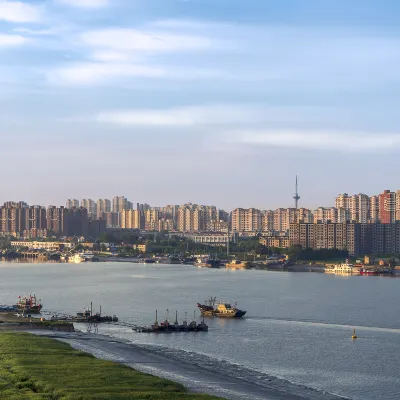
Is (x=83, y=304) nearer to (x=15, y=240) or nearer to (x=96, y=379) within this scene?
(x=96, y=379)

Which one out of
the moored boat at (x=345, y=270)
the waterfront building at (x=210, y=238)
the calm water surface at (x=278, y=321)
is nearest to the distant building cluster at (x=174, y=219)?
the waterfront building at (x=210, y=238)

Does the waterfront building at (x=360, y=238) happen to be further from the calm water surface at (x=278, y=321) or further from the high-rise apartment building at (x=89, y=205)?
the high-rise apartment building at (x=89, y=205)

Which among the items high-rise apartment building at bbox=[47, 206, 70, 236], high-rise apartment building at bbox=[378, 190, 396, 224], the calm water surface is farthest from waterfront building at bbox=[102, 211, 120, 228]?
the calm water surface

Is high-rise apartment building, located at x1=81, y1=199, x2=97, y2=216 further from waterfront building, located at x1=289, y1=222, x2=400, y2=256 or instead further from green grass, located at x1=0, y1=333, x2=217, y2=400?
green grass, located at x1=0, y1=333, x2=217, y2=400

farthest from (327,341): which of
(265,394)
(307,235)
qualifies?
(307,235)

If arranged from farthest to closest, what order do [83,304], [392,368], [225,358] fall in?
[83,304] → [225,358] → [392,368]
